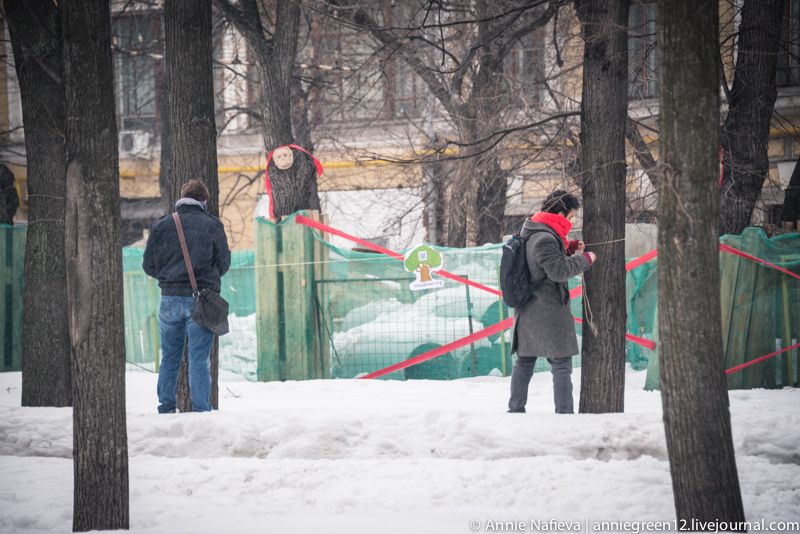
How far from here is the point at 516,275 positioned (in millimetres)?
5164

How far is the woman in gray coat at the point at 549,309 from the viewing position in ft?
16.6

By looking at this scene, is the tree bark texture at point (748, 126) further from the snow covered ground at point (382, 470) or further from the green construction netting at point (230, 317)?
the green construction netting at point (230, 317)

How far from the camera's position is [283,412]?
5.14 meters

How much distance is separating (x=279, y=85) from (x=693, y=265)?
6.97 meters

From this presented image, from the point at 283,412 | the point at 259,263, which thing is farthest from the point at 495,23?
the point at 283,412

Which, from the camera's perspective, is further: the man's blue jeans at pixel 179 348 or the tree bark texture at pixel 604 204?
the man's blue jeans at pixel 179 348

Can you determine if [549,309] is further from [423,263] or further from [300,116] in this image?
[300,116]

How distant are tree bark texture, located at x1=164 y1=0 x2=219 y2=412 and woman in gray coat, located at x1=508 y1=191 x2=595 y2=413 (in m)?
2.51

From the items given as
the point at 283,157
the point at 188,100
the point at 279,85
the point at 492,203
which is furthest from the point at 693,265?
the point at 492,203

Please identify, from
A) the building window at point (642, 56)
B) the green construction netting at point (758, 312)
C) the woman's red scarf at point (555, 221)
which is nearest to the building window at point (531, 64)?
the building window at point (642, 56)

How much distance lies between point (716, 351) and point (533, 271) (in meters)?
→ 2.18

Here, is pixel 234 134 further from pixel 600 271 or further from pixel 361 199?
pixel 600 271

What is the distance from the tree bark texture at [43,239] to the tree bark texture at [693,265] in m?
5.25

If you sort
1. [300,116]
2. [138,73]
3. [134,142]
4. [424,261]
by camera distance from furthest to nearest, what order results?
1. [134,142]
2. [138,73]
3. [300,116]
4. [424,261]
